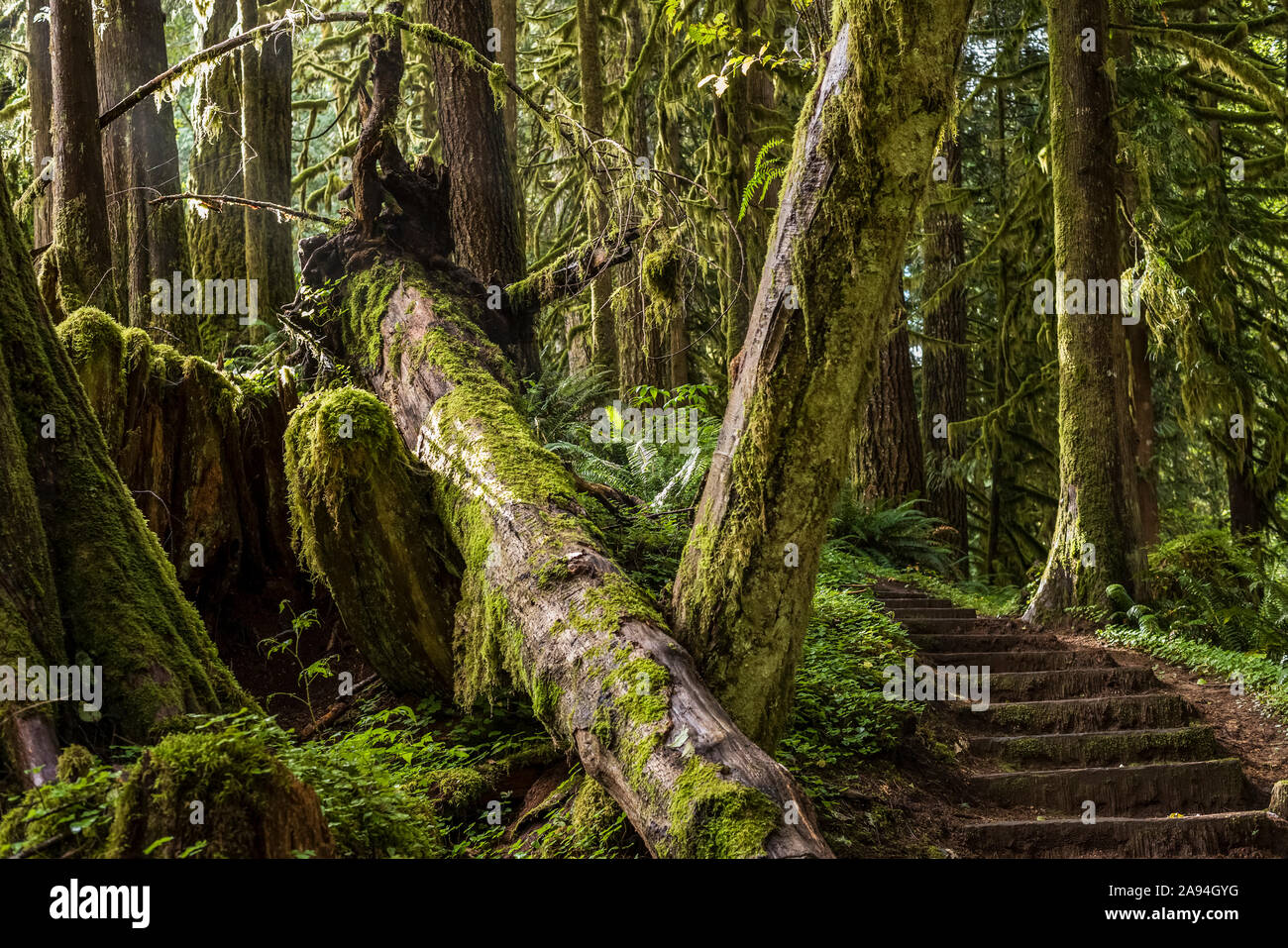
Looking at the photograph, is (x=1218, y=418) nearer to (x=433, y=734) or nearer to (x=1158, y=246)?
(x=1158, y=246)

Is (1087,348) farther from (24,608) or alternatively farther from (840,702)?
(24,608)

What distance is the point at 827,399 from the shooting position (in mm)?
4703

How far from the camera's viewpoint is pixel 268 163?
11195 millimetres

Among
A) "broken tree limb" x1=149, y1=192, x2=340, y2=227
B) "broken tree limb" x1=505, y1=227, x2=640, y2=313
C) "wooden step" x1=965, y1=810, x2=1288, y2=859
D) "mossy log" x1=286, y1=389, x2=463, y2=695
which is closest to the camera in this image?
"wooden step" x1=965, y1=810, x2=1288, y2=859

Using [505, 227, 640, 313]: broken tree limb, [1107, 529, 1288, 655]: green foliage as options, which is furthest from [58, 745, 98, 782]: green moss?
[1107, 529, 1288, 655]: green foliage

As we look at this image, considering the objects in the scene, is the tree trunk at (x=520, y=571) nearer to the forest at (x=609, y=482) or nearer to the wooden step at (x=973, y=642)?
the forest at (x=609, y=482)

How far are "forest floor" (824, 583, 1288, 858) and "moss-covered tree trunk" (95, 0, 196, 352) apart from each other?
287 inches

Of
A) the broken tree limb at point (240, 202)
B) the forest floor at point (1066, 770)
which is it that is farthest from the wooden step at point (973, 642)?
the broken tree limb at point (240, 202)

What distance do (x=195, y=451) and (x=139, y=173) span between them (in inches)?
179

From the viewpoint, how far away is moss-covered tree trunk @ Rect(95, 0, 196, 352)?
9148 millimetres

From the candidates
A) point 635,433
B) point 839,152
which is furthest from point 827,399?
point 635,433

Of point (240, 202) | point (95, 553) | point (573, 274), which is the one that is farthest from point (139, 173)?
point (95, 553)

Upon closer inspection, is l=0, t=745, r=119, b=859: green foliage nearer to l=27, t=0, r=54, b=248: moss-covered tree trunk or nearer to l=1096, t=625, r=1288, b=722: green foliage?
l=1096, t=625, r=1288, b=722: green foliage
